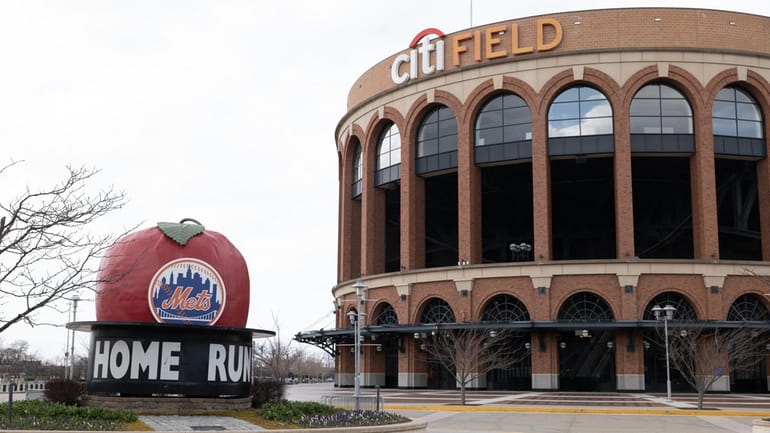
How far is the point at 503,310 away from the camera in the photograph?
54312 mm

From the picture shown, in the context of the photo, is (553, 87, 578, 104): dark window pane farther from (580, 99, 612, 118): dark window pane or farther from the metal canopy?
the metal canopy

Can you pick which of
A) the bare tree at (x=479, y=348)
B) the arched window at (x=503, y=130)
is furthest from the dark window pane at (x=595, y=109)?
the bare tree at (x=479, y=348)

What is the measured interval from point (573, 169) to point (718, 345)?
2030 centimetres

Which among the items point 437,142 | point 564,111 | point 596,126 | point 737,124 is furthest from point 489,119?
point 737,124

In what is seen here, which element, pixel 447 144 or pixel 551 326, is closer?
pixel 551 326

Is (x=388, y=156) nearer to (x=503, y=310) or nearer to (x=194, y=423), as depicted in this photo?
(x=503, y=310)

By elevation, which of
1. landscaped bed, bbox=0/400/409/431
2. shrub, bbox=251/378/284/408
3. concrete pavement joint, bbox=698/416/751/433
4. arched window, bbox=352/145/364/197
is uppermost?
arched window, bbox=352/145/364/197

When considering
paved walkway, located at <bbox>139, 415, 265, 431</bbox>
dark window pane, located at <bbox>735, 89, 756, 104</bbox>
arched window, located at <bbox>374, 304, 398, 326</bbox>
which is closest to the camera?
paved walkway, located at <bbox>139, 415, 265, 431</bbox>

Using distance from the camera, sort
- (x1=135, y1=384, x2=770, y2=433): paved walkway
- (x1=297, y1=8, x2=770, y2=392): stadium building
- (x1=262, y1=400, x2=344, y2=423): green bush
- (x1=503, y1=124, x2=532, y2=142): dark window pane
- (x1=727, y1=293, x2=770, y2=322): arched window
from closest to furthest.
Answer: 1. (x1=262, y1=400, x2=344, y2=423): green bush
2. (x1=135, y1=384, x2=770, y2=433): paved walkway
3. (x1=297, y1=8, x2=770, y2=392): stadium building
4. (x1=727, y1=293, x2=770, y2=322): arched window
5. (x1=503, y1=124, x2=532, y2=142): dark window pane

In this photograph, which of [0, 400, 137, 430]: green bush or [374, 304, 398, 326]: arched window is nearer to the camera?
[0, 400, 137, 430]: green bush

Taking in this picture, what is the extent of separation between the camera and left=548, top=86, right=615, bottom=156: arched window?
5425 cm

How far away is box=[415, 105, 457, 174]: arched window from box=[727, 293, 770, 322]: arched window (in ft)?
64.9

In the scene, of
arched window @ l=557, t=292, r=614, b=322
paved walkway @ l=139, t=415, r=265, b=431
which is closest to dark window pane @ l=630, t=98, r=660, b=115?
arched window @ l=557, t=292, r=614, b=322

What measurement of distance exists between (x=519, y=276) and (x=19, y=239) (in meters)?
38.0
